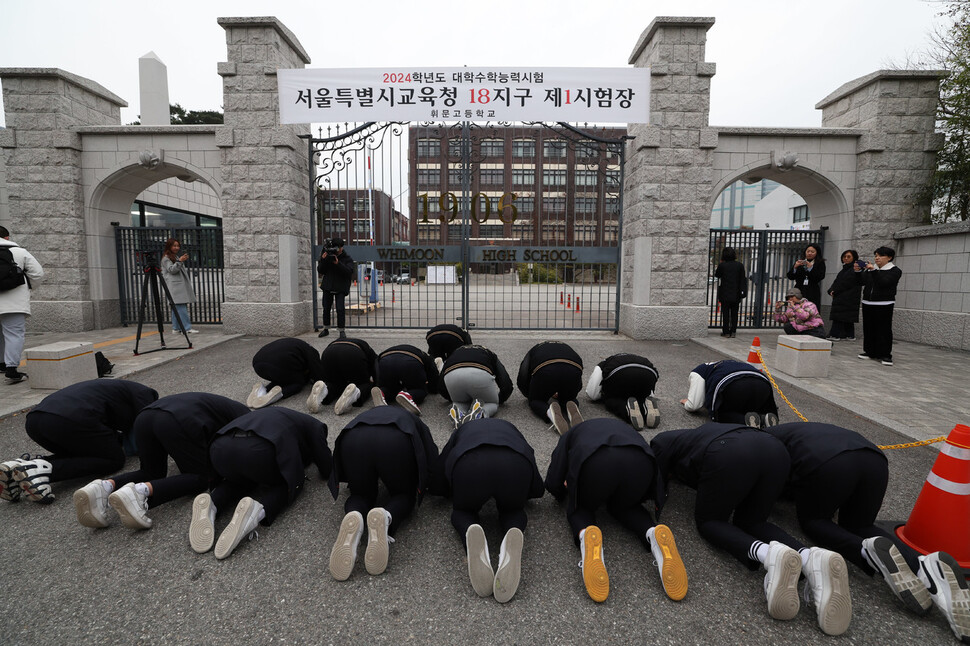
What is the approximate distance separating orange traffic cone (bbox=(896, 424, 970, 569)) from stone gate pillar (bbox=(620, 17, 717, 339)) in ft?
23.1

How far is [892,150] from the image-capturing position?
938 centimetres

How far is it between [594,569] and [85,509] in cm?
292

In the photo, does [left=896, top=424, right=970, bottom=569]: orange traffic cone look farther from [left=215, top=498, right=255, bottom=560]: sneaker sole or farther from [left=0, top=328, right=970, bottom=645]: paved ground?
[left=215, top=498, right=255, bottom=560]: sneaker sole

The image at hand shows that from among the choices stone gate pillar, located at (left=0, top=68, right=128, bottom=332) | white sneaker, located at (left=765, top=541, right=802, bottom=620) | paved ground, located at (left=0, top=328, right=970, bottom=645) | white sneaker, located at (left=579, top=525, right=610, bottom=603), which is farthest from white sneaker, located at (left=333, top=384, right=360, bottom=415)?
stone gate pillar, located at (left=0, top=68, right=128, bottom=332)

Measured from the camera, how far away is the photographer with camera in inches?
359

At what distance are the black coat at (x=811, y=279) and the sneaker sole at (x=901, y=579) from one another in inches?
333

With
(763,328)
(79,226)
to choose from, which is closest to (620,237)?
(763,328)

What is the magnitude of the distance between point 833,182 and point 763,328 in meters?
3.34

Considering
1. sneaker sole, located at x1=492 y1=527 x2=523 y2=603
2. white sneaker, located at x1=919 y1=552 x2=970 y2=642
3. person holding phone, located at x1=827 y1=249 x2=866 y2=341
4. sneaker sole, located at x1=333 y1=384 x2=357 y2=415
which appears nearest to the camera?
white sneaker, located at x1=919 y1=552 x2=970 y2=642

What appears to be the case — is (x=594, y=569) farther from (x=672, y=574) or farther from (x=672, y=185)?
(x=672, y=185)

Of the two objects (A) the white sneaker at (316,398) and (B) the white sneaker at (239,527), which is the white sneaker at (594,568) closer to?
(B) the white sneaker at (239,527)

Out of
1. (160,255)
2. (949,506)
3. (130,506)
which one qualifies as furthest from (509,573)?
(160,255)

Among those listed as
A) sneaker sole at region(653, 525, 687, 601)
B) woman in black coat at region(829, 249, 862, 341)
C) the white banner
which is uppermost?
the white banner

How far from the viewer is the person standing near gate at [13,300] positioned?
5879 millimetres
